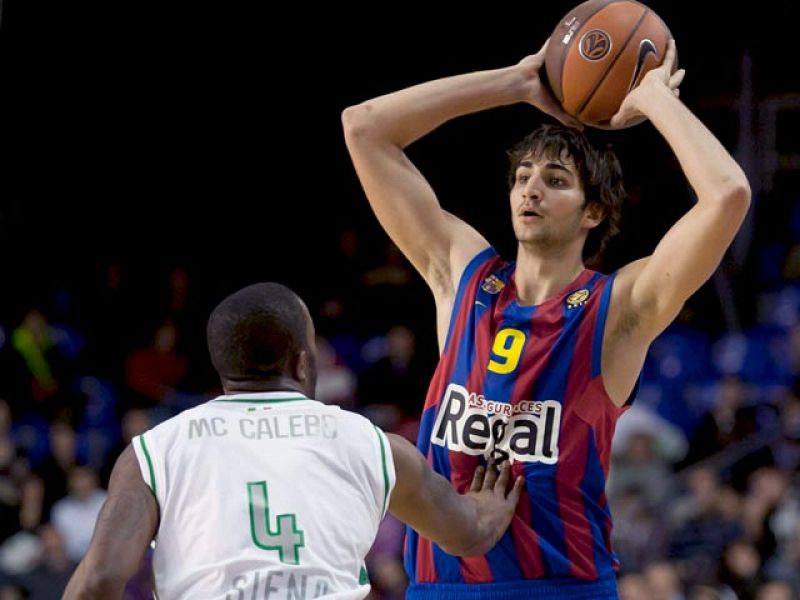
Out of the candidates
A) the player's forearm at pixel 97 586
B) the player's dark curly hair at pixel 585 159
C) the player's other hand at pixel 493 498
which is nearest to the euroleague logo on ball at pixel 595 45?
the player's dark curly hair at pixel 585 159

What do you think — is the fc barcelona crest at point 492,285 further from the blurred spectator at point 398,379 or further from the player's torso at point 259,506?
the blurred spectator at point 398,379

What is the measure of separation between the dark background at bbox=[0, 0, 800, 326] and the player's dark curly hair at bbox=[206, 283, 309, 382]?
1085cm

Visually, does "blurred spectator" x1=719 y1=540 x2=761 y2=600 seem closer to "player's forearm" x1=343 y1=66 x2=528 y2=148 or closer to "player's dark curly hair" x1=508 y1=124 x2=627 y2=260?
"player's dark curly hair" x1=508 y1=124 x2=627 y2=260

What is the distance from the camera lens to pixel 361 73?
53.9 feet

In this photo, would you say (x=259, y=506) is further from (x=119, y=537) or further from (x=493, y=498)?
(x=493, y=498)

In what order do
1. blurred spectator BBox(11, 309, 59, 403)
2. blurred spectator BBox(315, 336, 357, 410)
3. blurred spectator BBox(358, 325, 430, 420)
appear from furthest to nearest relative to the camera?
blurred spectator BBox(11, 309, 59, 403) < blurred spectator BBox(315, 336, 357, 410) < blurred spectator BBox(358, 325, 430, 420)

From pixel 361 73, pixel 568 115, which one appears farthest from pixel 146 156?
pixel 568 115

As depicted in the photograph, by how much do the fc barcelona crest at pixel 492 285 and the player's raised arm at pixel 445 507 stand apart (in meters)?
0.74

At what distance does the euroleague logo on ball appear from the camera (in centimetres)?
529

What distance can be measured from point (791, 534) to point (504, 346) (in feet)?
22.0

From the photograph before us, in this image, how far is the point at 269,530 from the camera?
3.94 meters

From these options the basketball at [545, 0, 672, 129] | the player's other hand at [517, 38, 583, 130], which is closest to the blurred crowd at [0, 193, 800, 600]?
the player's other hand at [517, 38, 583, 130]

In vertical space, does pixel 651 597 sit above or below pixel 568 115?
below

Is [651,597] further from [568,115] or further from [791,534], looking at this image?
[568,115]
